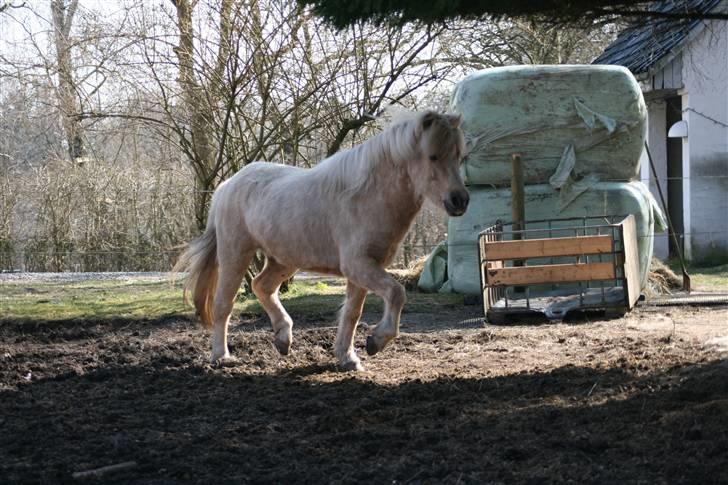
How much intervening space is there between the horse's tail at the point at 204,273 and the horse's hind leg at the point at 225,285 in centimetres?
31

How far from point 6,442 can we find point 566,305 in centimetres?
616

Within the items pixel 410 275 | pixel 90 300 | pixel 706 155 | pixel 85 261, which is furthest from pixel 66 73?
pixel 706 155

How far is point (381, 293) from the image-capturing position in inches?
238

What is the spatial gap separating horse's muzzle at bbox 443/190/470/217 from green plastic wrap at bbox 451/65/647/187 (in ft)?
18.2

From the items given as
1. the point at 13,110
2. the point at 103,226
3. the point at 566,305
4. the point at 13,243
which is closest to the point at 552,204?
the point at 566,305

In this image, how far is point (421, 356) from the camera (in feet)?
23.2

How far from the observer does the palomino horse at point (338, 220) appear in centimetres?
593

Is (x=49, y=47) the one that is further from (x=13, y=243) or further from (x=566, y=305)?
(x=566, y=305)

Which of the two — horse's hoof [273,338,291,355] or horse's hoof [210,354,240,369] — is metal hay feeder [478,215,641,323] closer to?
horse's hoof [273,338,291,355]

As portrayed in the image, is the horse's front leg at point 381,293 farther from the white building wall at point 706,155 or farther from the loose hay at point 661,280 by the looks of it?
the white building wall at point 706,155

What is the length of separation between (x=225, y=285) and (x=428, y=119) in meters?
2.31

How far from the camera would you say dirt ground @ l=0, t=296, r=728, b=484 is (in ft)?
12.7

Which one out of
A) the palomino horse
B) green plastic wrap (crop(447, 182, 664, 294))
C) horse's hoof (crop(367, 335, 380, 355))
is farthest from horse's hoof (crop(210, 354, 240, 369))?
green plastic wrap (crop(447, 182, 664, 294))

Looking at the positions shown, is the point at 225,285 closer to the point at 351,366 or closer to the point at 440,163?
the point at 351,366
